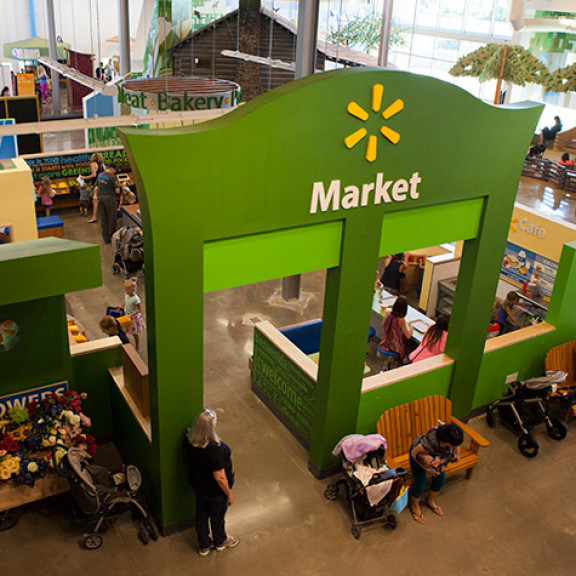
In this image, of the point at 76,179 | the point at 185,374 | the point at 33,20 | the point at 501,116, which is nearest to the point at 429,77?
the point at 501,116

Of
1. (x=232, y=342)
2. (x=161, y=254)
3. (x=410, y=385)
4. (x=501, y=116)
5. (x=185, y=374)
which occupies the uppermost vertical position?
(x=501, y=116)

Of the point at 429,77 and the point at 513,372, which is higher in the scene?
the point at 429,77

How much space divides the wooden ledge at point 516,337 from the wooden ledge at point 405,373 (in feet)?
2.15

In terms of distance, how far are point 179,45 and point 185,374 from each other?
39.2ft

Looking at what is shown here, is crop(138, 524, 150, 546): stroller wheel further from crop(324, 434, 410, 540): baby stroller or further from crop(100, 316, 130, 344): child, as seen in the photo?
crop(100, 316, 130, 344): child

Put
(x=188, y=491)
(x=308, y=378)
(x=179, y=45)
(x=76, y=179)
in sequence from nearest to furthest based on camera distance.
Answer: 1. (x=188, y=491)
2. (x=308, y=378)
3. (x=76, y=179)
4. (x=179, y=45)

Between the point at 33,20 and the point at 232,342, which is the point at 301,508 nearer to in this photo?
the point at 232,342

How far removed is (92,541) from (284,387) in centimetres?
248

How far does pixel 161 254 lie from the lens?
14.8 ft

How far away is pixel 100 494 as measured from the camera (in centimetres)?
536

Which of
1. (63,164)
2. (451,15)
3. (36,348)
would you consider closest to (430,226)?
(36,348)

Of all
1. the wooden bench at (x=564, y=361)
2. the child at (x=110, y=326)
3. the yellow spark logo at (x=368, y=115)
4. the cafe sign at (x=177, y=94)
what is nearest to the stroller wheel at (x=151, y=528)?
the child at (x=110, y=326)

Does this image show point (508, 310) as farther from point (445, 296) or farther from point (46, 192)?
point (46, 192)

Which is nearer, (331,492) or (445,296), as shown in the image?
(331,492)
